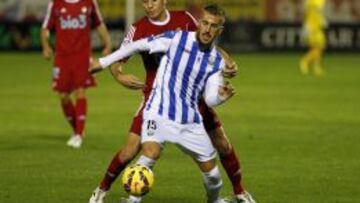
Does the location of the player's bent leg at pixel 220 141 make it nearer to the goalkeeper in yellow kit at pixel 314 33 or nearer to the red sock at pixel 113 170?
the red sock at pixel 113 170

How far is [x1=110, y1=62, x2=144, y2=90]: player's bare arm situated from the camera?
942 centimetres

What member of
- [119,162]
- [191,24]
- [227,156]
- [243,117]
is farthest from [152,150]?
[243,117]

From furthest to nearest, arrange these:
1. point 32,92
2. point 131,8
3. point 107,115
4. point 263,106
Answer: point 131,8 → point 32,92 → point 263,106 → point 107,115

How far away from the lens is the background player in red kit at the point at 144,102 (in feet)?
31.5

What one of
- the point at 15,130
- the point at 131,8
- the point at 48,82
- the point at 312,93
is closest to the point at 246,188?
A: the point at 15,130

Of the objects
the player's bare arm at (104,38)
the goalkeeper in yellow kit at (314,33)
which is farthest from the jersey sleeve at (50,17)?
the goalkeeper in yellow kit at (314,33)

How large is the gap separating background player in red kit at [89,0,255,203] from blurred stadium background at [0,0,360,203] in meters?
0.49

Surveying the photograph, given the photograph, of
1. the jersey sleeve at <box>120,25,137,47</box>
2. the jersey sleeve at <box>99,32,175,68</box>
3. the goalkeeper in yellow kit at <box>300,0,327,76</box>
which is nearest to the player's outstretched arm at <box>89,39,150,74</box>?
the jersey sleeve at <box>99,32,175,68</box>

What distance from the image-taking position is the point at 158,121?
9047 millimetres

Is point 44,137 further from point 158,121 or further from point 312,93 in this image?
point 312,93

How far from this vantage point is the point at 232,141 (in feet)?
49.4

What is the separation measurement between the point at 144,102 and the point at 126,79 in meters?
0.29

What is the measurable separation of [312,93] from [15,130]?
339 inches

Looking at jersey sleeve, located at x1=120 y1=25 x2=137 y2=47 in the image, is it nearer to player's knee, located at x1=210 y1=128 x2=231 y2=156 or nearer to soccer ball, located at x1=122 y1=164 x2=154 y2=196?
player's knee, located at x1=210 y1=128 x2=231 y2=156
